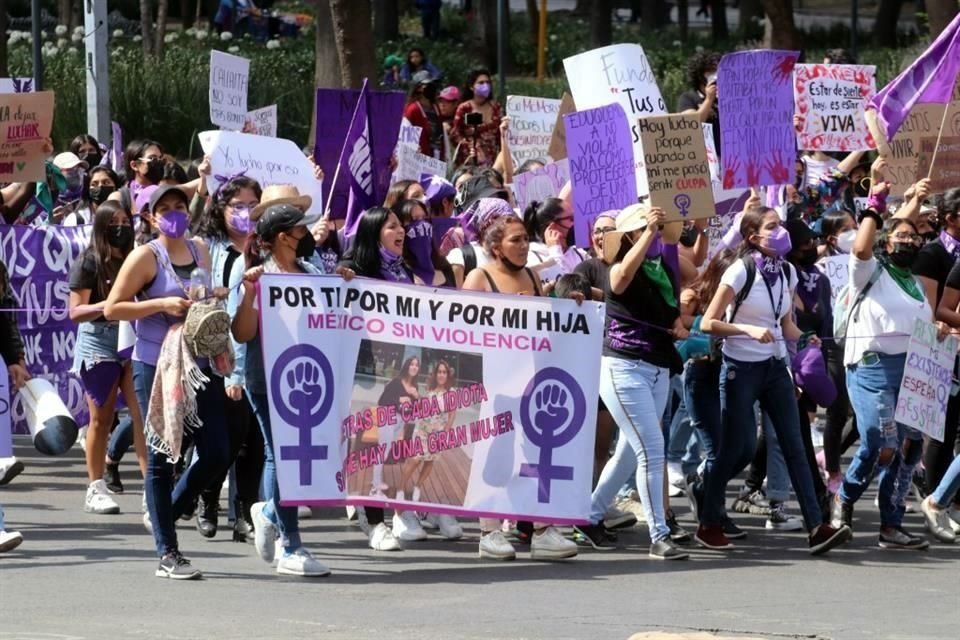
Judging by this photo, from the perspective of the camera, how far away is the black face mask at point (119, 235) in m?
10.7

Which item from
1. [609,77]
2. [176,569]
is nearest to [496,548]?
[176,569]

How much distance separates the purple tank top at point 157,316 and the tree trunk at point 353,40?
1251cm

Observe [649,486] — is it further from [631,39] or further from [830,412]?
[631,39]

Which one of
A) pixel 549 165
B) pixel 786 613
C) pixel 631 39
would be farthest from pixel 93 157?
pixel 631 39

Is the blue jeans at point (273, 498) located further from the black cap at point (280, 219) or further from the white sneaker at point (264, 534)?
the black cap at point (280, 219)

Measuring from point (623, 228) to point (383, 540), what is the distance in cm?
189

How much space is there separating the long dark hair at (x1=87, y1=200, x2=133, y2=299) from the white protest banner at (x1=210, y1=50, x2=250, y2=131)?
404 cm

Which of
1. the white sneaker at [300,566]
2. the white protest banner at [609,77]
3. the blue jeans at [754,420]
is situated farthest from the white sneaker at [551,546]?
the white protest banner at [609,77]

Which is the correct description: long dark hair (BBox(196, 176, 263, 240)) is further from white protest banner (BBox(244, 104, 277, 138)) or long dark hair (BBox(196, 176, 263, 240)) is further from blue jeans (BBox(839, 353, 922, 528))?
white protest banner (BBox(244, 104, 277, 138))

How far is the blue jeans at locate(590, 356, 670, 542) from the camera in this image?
32.9 feet

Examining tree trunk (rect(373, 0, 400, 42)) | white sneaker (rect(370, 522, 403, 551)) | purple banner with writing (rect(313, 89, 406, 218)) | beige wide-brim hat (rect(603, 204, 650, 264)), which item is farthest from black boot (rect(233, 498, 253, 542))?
tree trunk (rect(373, 0, 400, 42))

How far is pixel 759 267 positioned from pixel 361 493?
89.3 inches

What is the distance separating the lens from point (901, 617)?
28.1 ft

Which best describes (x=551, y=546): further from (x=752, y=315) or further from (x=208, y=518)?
(x=208, y=518)
